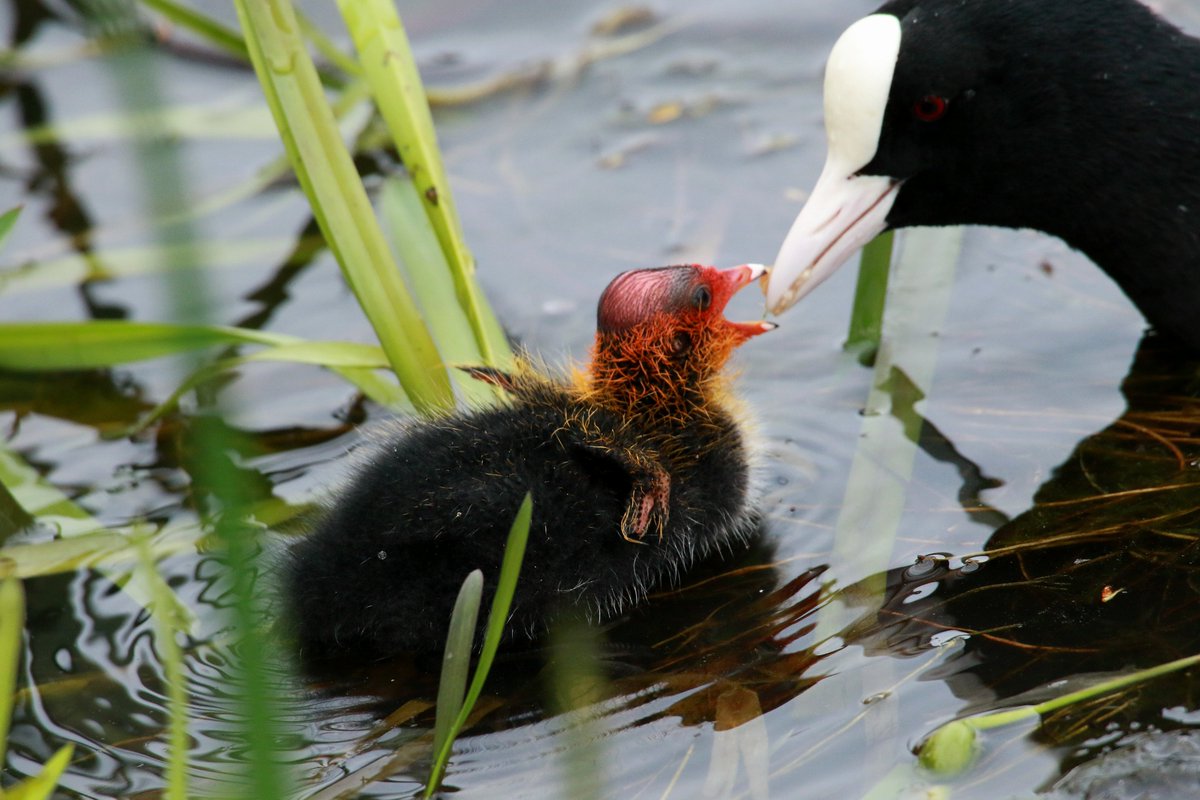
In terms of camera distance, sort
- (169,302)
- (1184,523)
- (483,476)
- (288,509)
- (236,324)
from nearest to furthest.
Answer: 1. (169,302)
2. (483,476)
3. (1184,523)
4. (288,509)
5. (236,324)

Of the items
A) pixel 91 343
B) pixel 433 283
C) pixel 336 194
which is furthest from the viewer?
pixel 433 283

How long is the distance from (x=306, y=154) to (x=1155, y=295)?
1911mm

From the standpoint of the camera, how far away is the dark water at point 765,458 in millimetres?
2238

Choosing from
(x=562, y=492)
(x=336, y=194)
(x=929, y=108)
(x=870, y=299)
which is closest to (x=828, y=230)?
(x=929, y=108)

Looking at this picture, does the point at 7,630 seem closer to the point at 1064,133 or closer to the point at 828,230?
the point at 828,230

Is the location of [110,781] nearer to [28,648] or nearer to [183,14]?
[28,648]

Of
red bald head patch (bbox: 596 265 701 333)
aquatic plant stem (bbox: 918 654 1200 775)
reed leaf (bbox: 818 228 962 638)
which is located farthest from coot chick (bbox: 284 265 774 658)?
aquatic plant stem (bbox: 918 654 1200 775)

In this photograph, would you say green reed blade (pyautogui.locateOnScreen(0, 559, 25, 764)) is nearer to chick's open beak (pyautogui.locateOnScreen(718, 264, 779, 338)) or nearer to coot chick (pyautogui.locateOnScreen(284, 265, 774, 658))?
coot chick (pyautogui.locateOnScreen(284, 265, 774, 658))

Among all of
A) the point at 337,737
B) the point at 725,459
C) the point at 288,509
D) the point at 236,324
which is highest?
the point at 236,324

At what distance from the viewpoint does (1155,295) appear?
10.6 feet

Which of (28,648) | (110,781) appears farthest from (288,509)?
(110,781)

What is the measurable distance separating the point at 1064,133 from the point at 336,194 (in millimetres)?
1537

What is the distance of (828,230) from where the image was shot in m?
2.89

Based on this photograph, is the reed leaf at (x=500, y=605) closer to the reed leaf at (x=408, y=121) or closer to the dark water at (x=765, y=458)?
the dark water at (x=765, y=458)
